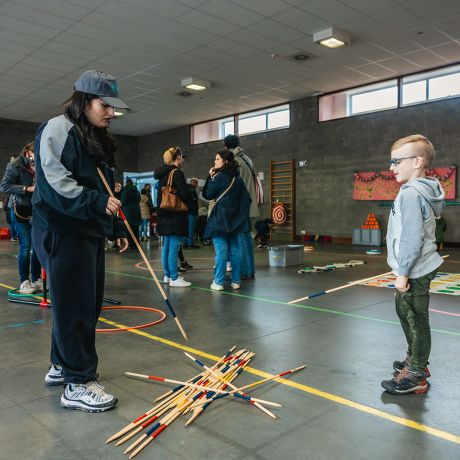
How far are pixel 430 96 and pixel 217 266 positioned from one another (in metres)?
7.22

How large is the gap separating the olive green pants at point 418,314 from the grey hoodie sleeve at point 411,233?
→ 10 centimetres

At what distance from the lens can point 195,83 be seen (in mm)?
9797

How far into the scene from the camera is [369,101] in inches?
413

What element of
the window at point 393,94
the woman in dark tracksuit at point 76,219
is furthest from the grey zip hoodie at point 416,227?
the window at point 393,94

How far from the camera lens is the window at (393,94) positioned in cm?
916

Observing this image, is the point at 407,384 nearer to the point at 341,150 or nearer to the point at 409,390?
the point at 409,390

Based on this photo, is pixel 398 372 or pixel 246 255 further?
pixel 246 255

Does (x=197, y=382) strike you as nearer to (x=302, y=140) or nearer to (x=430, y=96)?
(x=430, y=96)

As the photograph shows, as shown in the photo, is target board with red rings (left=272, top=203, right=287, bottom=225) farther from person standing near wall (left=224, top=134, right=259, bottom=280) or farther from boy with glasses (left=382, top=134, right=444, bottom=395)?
boy with glasses (left=382, top=134, right=444, bottom=395)

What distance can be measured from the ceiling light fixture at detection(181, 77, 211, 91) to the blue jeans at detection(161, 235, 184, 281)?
606 cm

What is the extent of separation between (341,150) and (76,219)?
32.4 ft

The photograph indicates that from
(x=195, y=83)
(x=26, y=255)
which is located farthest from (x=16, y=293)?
(x=195, y=83)

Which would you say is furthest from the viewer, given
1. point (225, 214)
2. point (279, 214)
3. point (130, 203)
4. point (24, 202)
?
point (279, 214)

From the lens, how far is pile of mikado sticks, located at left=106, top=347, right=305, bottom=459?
1.63m
